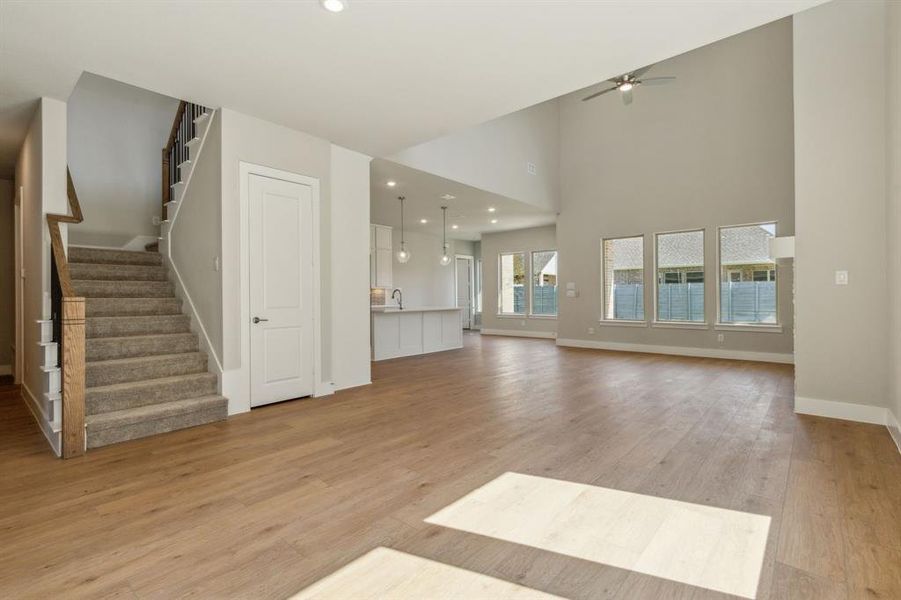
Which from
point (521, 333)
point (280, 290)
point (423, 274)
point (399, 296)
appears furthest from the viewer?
point (423, 274)

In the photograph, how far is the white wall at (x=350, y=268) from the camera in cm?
523

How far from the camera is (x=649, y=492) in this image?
2512mm

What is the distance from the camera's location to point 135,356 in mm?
4219

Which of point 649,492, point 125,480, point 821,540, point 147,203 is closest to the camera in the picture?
point 821,540

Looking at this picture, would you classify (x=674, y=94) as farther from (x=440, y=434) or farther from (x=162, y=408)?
(x=162, y=408)

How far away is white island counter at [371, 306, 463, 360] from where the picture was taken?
7949 mm

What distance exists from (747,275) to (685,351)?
5.55ft

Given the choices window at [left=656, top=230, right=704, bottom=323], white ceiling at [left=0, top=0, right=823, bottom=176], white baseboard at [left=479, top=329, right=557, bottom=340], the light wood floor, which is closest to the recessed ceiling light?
white ceiling at [left=0, top=0, right=823, bottom=176]

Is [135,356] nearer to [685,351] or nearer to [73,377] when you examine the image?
[73,377]

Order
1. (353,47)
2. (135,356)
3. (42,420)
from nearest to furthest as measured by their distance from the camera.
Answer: (353,47) < (42,420) < (135,356)

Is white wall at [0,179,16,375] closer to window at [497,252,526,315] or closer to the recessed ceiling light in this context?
the recessed ceiling light

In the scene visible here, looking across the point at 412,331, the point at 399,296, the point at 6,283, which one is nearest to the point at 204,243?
the point at 6,283

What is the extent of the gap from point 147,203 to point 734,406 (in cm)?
828

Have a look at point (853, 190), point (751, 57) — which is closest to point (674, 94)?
point (751, 57)
